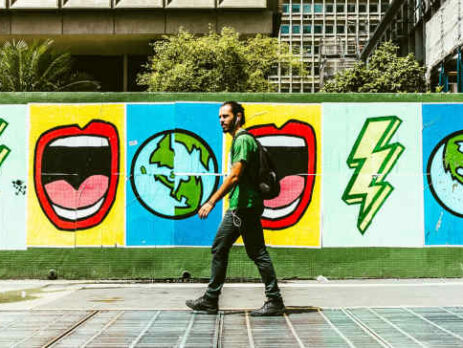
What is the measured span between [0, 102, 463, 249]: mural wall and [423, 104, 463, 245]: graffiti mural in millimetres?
13

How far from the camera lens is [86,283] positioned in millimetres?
8328

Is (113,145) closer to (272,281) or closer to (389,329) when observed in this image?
(272,281)

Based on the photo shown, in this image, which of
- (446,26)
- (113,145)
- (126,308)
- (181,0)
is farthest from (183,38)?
(126,308)

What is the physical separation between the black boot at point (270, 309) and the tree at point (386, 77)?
2612 cm

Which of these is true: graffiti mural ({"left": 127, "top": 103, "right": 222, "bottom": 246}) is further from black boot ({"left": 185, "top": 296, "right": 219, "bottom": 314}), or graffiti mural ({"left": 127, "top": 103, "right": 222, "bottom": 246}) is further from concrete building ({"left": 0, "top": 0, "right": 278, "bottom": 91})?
concrete building ({"left": 0, "top": 0, "right": 278, "bottom": 91})

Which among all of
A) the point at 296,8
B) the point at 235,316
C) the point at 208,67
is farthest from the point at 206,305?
the point at 296,8

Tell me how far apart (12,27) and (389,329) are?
28.9 meters

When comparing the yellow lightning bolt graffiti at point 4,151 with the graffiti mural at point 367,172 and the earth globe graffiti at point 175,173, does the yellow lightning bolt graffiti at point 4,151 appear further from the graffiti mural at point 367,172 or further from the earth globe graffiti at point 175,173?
the graffiti mural at point 367,172

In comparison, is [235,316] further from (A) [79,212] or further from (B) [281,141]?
(A) [79,212]

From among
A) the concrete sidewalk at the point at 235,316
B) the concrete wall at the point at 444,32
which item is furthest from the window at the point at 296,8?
the concrete sidewalk at the point at 235,316

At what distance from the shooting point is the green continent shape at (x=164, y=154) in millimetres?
8406

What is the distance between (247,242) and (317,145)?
105 inches

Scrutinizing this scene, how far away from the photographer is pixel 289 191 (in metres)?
8.42

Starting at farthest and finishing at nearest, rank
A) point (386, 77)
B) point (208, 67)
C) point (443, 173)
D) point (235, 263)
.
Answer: point (386, 77) → point (208, 67) → point (443, 173) → point (235, 263)
